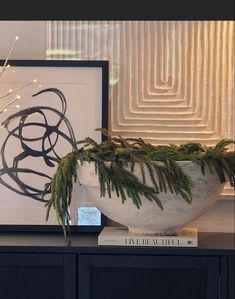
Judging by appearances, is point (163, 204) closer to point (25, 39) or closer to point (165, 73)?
point (165, 73)

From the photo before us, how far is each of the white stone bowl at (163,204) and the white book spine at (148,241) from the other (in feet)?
0.10

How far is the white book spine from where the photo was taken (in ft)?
4.99

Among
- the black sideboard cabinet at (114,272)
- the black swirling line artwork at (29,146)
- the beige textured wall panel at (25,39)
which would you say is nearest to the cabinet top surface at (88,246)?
the black sideboard cabinet at (114,272)

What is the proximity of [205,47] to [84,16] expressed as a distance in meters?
0.32

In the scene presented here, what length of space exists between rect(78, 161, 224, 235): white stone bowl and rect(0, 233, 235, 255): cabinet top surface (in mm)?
59

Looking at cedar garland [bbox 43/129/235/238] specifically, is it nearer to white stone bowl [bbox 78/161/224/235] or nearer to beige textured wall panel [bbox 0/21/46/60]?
white stone bowl [bbox 78/161/224/235]

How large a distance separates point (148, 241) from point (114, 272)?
0.34 feet

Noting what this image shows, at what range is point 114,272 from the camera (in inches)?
60.1

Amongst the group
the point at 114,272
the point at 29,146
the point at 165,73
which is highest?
the point at 165,73

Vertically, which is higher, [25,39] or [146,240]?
[25,39]

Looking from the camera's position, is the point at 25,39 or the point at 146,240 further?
the point at 25,39

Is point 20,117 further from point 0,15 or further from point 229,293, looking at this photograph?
point 229,293

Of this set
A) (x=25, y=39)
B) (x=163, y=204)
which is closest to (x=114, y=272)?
(x=163, y=204)

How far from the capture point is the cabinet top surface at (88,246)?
4.94 ft
